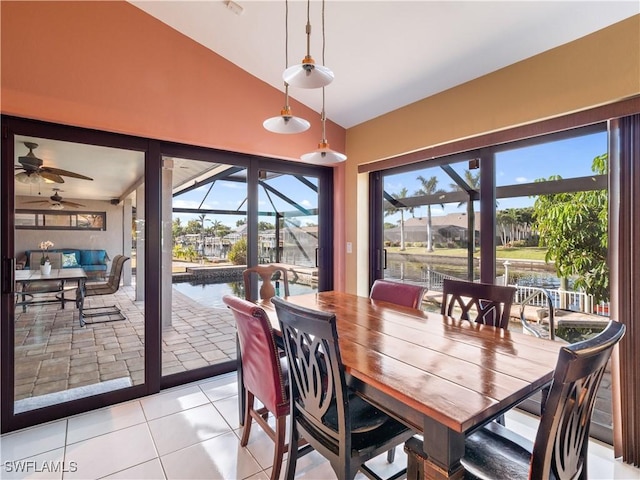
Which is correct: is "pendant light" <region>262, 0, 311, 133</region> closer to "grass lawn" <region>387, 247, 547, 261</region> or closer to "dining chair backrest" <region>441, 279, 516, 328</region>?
"dining chair backrest" <region>441, 279, 516, 328</region>

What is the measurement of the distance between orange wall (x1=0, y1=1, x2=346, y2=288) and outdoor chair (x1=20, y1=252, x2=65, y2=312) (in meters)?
1.02

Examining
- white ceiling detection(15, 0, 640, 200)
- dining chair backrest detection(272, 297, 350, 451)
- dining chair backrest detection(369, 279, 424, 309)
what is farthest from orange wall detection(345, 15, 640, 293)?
dining chair backrest detection(272, 297, 350, 451)

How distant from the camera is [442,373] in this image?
4.02 feet

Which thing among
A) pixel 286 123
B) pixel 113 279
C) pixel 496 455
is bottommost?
pixel 496 455

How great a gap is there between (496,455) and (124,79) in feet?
10.9

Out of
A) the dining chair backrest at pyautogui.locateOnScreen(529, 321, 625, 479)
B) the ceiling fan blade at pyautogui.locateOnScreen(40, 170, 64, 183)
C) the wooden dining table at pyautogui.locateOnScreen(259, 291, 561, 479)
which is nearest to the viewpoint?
the dining chair backrest at pyautogui.locateOnScreen(529, 321, 625, 479)

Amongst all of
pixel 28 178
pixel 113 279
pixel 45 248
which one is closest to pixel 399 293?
pixel 113 279

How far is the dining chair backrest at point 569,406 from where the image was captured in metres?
0.90

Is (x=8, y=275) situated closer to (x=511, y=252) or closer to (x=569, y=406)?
(x=569, y=406)

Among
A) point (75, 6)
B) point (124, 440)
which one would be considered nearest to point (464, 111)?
point (75, 6)

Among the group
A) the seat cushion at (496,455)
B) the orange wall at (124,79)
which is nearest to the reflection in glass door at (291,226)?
the orange wall at (124,79)

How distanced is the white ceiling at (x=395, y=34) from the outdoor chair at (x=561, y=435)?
1923 millimetres

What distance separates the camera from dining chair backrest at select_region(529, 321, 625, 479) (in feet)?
2.96

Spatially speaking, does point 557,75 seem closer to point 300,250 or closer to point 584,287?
point 584,287
